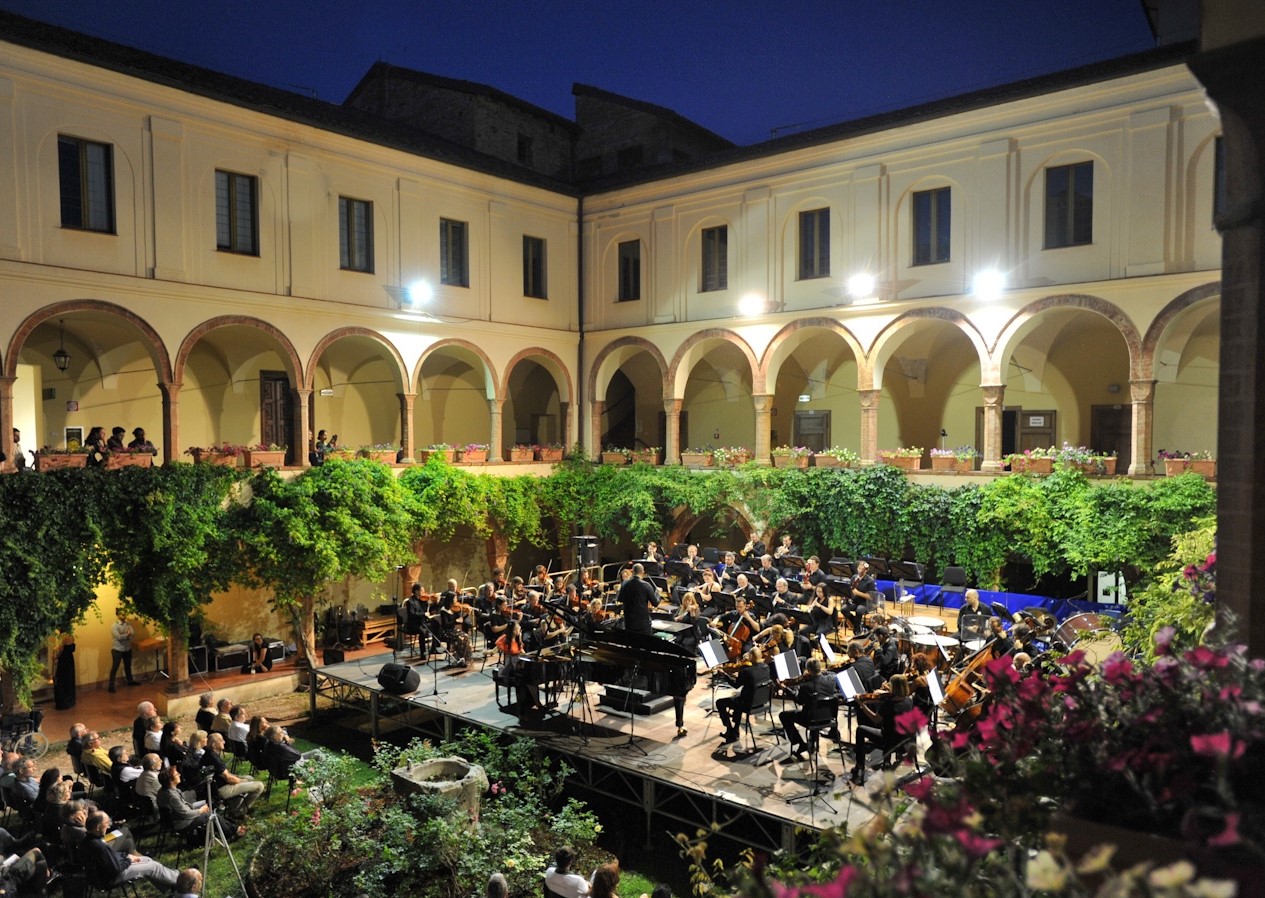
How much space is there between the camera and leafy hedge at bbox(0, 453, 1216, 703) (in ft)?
49.8

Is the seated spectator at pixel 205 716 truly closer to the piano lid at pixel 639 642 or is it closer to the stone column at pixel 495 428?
the piano lid at pixel 639 642

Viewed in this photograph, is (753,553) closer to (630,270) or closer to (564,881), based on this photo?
(630,270)

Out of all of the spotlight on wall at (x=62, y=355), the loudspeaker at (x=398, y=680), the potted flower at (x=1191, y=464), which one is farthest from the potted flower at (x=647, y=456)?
the spotlight on wall at (x=62, y=355)

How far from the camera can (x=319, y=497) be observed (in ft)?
61.2

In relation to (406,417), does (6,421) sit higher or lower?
lower

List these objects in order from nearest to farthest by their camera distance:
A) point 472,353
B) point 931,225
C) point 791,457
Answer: point 931,225, point 791,457, point 472,353

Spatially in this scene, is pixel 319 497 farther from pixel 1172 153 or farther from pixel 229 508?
pixel 1172 153

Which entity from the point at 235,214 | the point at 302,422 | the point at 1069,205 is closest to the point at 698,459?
the point at 302,422

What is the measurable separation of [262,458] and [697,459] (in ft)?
35.8

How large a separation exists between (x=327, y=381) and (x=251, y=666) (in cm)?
864

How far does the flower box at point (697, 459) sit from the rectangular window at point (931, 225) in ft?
23.5

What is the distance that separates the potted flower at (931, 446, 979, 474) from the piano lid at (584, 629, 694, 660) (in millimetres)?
10579

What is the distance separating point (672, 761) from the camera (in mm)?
11539

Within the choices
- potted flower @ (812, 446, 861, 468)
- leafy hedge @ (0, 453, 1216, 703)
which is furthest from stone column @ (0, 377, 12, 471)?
potted flower @ (812, 446, 861, 468)
